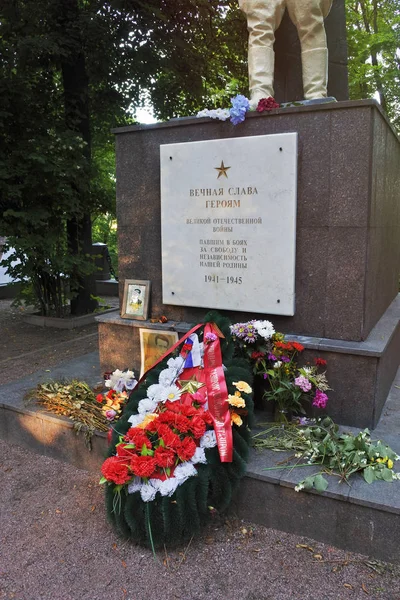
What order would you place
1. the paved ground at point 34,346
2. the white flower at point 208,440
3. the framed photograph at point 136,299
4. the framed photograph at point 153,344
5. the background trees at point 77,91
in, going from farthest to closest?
1. the background trees at point 77,91
2. the paved ground at point 34,346
3. the framed photograph at point 136,299
4. the framed photograph at point 153,344
5. the white flower at point 208,440

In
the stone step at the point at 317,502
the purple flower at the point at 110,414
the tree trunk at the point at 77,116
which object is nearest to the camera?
the stone step at the point at 317,502

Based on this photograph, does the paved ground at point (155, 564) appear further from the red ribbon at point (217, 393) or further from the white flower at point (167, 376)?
the white flower at point (167, 376)

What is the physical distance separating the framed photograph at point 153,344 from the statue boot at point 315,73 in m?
2.02

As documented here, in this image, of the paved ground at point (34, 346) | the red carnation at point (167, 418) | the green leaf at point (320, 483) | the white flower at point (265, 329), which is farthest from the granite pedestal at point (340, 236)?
the paved ground at point (34, 346)

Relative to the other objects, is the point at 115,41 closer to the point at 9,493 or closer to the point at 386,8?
the point at 9,493

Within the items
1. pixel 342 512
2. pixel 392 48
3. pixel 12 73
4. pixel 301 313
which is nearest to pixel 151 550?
pixel 342 512

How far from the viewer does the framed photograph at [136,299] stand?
3.94m

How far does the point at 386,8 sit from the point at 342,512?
15.2 metres

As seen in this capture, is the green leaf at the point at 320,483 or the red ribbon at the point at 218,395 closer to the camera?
the green leaf at the point at 320,483

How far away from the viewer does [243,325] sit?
321cm

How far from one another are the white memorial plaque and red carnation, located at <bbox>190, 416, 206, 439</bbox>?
113 cm

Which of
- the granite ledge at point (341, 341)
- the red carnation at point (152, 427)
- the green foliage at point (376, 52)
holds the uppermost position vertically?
the green foliage at point (376, 52)

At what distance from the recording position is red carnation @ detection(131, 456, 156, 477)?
2332mm

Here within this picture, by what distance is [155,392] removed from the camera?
2830 mm
